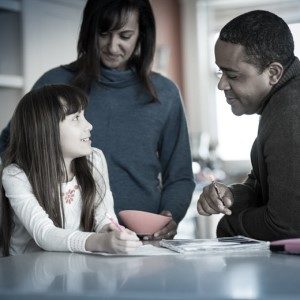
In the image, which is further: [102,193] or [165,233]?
[102,193]

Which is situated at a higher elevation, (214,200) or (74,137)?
(74,137)

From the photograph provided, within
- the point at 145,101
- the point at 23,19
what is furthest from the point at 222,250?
the point at 23,19

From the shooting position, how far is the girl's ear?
1.39 m

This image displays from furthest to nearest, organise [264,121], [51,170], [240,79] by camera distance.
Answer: [51,170] < [240,79] < [264,121]

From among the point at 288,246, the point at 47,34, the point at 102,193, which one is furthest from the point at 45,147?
the point at 47,34

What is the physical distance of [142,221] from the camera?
138cm

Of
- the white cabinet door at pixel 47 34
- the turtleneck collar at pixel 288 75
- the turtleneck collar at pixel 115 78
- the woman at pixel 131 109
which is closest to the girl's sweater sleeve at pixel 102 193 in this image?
the woman at pixel 131 109

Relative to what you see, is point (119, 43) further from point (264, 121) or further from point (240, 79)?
point (264, 121)

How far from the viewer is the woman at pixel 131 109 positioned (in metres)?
1.85

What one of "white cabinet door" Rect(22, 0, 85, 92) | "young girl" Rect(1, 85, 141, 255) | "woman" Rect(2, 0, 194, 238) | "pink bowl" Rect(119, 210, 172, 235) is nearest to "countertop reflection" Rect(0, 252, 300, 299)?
"pink bowl" Rect(119, 210, 172, 235)

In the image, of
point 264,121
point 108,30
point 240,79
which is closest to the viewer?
point 264,121

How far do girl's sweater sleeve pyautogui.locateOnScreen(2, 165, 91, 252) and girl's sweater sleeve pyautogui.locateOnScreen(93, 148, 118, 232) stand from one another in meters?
0.22

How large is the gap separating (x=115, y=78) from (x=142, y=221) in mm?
683

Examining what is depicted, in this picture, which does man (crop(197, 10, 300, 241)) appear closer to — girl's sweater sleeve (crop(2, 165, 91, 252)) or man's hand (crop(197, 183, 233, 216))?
man's hand (crop(197, 183, 233, 216))
